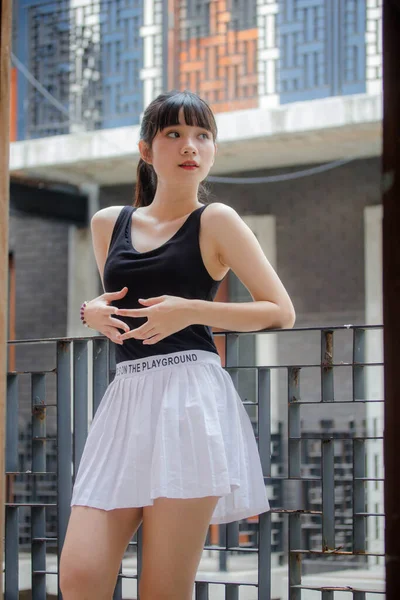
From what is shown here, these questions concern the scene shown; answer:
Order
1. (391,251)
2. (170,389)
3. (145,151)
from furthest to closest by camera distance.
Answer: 1. (145,151)
2. (170,389)
3. (391,251)

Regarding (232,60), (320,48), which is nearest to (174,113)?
(320,48)

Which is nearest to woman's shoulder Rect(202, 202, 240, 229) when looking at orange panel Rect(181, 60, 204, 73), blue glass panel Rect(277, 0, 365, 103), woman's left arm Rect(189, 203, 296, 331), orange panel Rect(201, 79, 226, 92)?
woman's left arm Rect(189, 203, 296, 331)

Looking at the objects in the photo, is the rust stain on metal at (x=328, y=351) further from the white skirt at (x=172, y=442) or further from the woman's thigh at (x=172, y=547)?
the woman's thigh at (x=172, y=547)

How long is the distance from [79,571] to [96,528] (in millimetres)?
120

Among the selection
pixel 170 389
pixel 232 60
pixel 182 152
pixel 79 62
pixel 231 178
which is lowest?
pixel 170 389

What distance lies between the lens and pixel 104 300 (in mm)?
2814

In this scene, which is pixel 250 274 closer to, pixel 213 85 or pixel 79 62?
pixel 213 85

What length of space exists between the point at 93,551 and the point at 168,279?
2.46 feet

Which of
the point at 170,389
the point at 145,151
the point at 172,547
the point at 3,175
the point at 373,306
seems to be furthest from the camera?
the point at 373,306

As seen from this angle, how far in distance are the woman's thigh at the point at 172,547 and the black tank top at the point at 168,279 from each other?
43 centimetres

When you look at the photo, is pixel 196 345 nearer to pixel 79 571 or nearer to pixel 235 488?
pixel 235 488

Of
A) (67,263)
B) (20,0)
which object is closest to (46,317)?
(67,263)

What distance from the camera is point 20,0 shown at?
10.8 meters

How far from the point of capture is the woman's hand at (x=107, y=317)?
2727 mm
